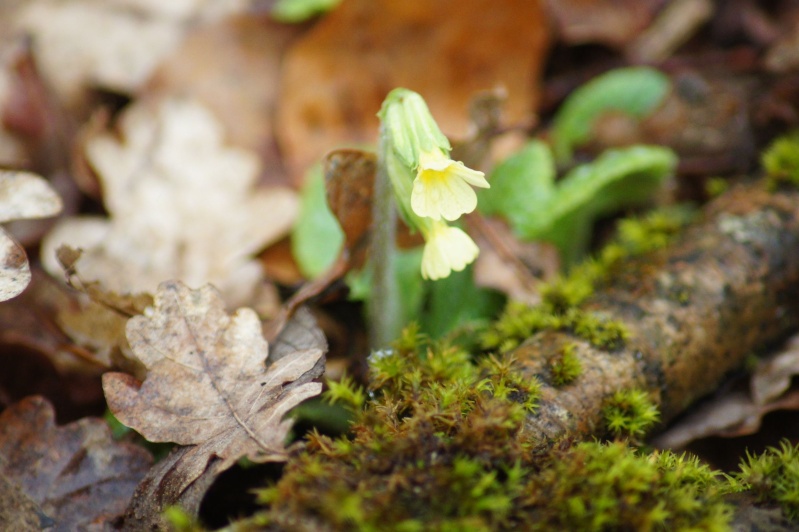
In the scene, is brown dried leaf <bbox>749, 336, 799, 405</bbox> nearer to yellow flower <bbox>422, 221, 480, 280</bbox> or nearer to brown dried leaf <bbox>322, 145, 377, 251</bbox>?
yellow flower <bbox>422, 221, 480, 280</bbox>

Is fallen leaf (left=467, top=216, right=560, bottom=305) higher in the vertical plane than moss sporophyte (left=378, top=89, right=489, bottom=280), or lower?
lower

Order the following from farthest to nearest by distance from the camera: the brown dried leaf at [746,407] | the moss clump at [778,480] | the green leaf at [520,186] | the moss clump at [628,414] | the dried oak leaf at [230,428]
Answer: the green leaf at [520,186] < the brown dried leaf at [746,407] < the moss clump at [628,414] < the dried oak leaf at [230,428] < the moss clump at [778,480]

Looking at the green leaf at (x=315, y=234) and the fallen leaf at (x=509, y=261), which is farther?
the green leaf at (x=315, y=234)

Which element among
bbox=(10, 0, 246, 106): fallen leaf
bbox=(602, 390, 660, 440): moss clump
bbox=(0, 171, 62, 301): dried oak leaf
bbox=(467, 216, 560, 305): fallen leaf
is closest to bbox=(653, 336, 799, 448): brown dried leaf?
bbox=(602, 390, 660, 440): moss clump

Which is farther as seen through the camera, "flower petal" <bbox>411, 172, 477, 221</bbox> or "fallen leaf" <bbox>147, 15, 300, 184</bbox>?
"fallen leaf" <bbox>147, 15, 300, 184</bbox>

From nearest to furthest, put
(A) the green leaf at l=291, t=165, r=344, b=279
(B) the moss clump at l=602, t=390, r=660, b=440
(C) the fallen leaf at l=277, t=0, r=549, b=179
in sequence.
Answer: (B) the moss clump at l=602, t=390, r=660, b=440 < (A) the green leaf at l=291, t=165, r=344, b=279 < (C) the fallen leaf at l=277, t=0, r=549, b=179

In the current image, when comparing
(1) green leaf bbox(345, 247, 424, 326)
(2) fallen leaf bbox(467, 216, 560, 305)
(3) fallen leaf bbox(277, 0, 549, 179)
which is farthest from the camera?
(3) fallen leaf bbox(277, 0, 549, 179)

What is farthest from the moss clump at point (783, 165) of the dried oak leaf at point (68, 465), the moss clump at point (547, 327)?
the dried oak leaf at point (68, 465)

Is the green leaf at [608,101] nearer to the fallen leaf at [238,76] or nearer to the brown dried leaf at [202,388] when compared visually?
the fallen leaf at [238,76]
